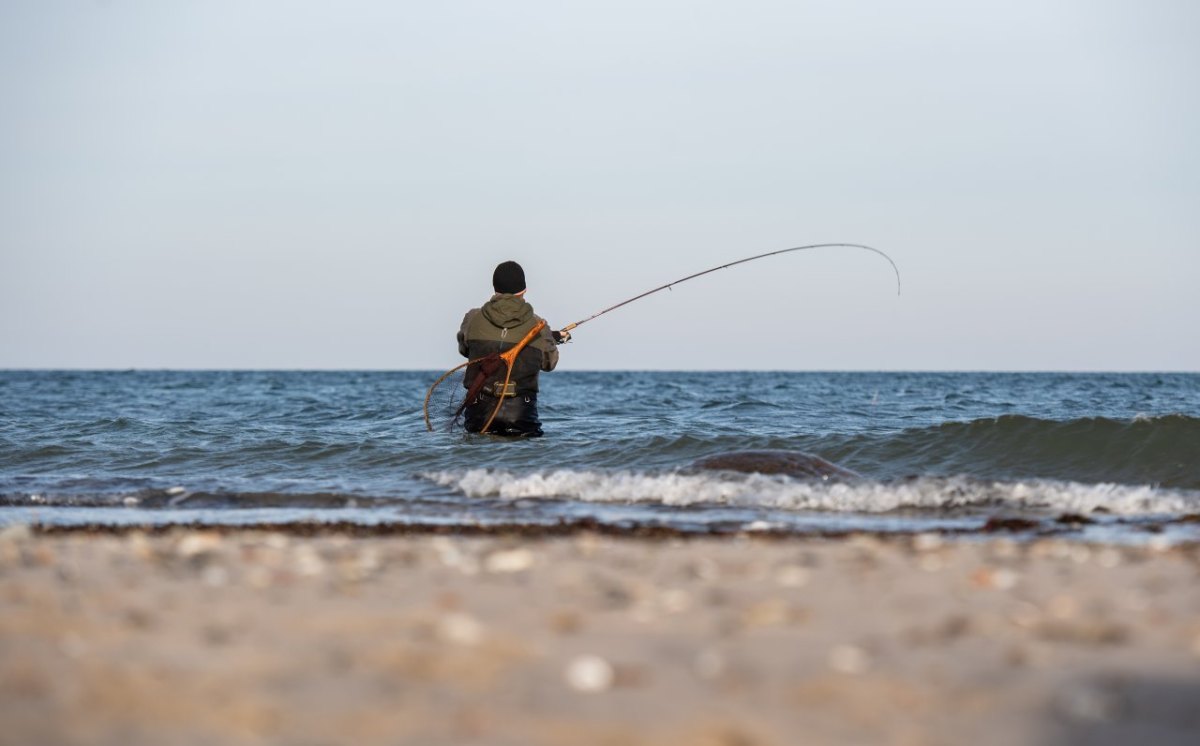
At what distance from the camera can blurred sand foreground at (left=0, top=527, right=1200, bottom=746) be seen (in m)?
A: 3.11

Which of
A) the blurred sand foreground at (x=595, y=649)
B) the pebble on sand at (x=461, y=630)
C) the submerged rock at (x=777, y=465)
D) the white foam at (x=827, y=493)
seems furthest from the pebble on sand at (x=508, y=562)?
the submerged rock at (x=777, y=465)

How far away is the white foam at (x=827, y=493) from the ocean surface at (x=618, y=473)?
0.02 m

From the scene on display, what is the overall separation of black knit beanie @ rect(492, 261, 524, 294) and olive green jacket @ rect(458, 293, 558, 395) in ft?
0.26

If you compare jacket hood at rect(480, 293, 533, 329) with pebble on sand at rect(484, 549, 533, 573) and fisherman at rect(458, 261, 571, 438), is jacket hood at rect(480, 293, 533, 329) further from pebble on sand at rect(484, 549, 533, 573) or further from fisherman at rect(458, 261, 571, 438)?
pebble on sand at rect(484, 549, 533, 573)

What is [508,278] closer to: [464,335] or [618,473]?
[464,335]

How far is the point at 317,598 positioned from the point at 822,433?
11052 mm

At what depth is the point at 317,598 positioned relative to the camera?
4719 millimetres

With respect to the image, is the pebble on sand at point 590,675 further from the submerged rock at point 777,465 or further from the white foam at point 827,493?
the submerged rock at point 777,465

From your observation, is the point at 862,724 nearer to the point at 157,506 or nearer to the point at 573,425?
the point at 157,506

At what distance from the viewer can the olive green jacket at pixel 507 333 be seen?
12.7 meters

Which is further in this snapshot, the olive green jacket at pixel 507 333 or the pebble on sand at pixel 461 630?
the olive green jacket at pixel 507 333

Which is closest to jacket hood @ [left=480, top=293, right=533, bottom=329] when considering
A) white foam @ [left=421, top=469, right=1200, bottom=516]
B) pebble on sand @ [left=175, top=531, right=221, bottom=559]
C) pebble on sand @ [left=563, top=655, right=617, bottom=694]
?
white foam @ [left=421, top=469, right=1200, bottom=516]

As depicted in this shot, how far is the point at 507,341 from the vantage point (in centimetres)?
1278

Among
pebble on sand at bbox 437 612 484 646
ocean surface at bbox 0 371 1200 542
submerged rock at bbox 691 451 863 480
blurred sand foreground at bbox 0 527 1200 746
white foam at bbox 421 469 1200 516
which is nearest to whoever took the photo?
blurred sand foreground at bbox 0 527 1200 746
